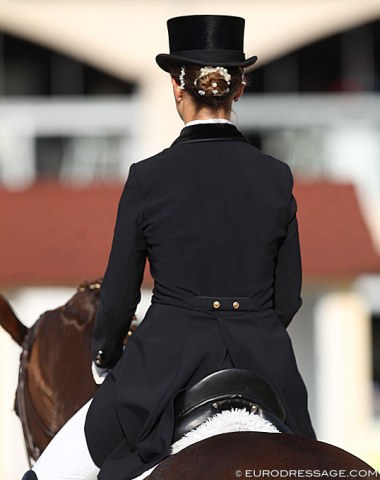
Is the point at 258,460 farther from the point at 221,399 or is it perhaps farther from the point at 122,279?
the point at 122,279

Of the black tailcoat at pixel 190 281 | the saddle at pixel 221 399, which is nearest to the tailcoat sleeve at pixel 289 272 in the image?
the black tailcoat at pixel 190 281

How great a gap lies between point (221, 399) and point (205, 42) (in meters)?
0.95

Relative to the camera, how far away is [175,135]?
13.5 meters

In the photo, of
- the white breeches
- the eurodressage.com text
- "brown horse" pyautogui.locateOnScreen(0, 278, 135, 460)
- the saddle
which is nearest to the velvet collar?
the saddle

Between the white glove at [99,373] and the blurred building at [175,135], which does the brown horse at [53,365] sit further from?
the blurred building at [175,135]

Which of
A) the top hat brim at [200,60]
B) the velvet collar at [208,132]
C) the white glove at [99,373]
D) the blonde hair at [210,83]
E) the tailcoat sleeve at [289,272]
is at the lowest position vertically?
the white glove at [99,373]

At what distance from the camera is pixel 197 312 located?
11.1 ft

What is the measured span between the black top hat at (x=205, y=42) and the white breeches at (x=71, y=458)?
3.27 ft

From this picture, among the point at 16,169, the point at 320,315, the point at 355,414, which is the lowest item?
the point at 355,414

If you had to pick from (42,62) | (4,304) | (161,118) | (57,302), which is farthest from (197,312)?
(42,62)

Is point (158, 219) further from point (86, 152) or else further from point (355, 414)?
point (86, 152)

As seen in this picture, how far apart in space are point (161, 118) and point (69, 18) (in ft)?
4.73

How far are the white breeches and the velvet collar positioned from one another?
80cm

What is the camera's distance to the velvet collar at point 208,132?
3.44 meters
